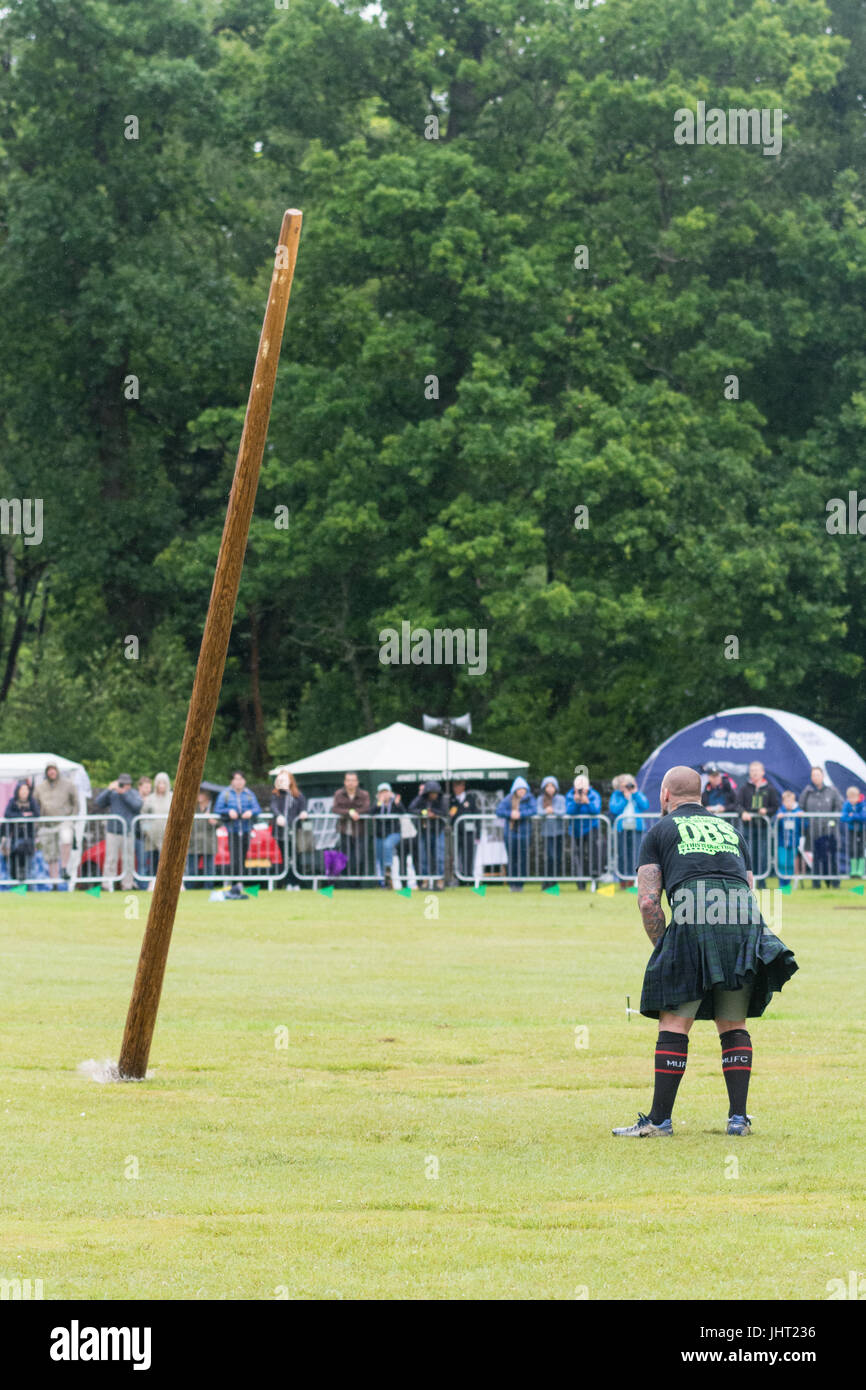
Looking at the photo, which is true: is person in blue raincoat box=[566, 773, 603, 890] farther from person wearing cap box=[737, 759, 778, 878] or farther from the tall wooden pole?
the tall wooden pole

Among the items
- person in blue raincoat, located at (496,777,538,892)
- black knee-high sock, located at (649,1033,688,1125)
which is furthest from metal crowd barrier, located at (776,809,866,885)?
black knee-high sock, located at (649,1033,688,1125)

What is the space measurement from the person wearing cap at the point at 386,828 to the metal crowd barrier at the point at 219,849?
1220 mm

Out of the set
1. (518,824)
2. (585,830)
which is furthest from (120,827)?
(585,830)

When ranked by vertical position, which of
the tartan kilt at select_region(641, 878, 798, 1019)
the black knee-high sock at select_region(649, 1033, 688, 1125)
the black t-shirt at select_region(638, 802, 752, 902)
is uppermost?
the black t-shirt at select_region(638, 802, 752, 902)

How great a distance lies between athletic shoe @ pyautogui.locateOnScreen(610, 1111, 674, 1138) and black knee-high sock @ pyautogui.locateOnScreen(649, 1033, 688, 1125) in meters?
0.02

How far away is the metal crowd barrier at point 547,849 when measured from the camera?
26.7 meters

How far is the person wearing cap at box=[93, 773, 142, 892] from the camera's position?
86.0 ft

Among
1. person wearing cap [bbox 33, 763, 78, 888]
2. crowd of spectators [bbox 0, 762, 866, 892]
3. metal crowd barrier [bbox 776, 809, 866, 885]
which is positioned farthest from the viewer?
person wearing cap [bbox 33, 763, 78, 888]

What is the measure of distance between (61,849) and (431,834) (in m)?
4.74

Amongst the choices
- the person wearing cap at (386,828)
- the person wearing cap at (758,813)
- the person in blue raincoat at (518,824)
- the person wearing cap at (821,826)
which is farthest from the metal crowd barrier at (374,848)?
the person wearing cap at (821,826)

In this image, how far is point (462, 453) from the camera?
132ft

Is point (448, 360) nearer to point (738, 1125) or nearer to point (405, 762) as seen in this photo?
point (405, 762)

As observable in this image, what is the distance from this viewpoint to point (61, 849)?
26.9 meters
